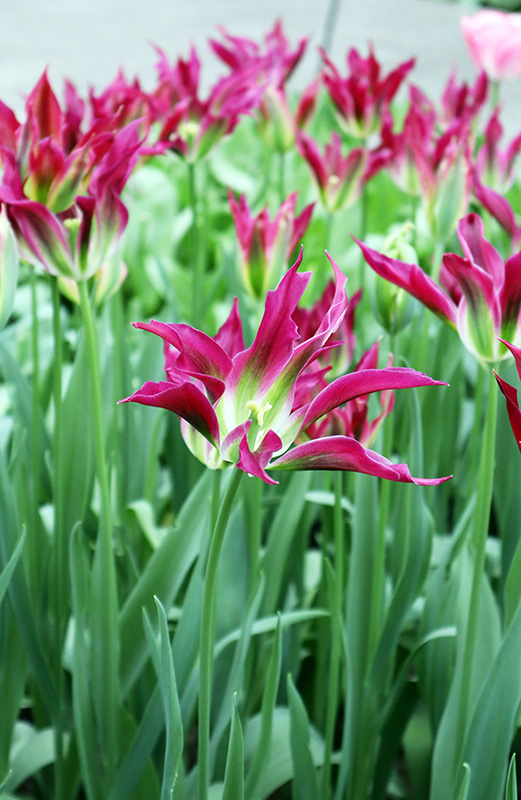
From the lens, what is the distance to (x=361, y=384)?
42cm

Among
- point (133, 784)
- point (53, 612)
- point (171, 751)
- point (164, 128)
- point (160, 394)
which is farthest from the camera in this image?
point (164, 128)

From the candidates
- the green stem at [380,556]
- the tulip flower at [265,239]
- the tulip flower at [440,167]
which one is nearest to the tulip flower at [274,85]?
the tulip flower at [440,167]

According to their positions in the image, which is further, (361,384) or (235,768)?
(235,768)

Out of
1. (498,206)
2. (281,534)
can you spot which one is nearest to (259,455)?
(281,534)

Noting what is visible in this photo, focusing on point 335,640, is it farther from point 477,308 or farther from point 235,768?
point 477,308

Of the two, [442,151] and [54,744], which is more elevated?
[442,151]

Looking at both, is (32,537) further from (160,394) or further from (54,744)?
(160,394)

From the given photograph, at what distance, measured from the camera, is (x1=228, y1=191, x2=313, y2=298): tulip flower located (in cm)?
83

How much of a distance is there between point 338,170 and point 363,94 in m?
0.18

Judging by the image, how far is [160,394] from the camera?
39 centimetres

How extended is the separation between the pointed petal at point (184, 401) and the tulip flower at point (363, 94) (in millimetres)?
854

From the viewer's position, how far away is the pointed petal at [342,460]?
0.40m

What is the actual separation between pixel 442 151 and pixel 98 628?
1.99 feet

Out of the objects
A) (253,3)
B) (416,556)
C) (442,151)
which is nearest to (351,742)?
(416,556)
